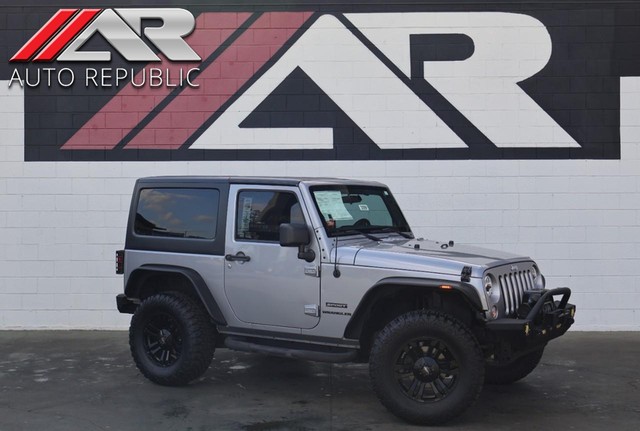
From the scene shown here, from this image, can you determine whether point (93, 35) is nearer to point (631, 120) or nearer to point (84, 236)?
point (84, 236)

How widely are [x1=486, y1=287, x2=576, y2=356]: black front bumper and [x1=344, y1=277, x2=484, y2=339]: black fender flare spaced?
236mm

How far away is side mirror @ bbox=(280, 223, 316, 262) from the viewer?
255 inches

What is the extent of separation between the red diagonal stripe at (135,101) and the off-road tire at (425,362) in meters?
5.78

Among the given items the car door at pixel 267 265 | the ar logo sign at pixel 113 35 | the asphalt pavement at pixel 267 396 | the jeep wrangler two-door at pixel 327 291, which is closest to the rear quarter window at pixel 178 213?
the jeep wrangler two-door at pixel 327 291

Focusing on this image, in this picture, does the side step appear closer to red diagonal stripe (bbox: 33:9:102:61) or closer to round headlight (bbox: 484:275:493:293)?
round headlight (bbox: 484:275:493:293)

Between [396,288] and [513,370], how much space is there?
1.79 metres

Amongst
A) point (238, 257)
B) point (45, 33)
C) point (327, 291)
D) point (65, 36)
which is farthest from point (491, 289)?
point (45, 33)

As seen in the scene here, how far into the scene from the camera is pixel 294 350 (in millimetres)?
6715

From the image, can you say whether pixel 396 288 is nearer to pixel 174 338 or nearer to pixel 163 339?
pixel 174 338

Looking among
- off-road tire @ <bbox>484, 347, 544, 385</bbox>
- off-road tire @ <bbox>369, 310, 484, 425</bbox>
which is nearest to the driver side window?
off-road tire @ <bbox>369, 310, 484, 425</bbox>

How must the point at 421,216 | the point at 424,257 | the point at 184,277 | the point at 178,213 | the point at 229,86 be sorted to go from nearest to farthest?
the point at 424,257
the point at 184,277
the point at 178,213
the point at 421,216
the point at 229,86

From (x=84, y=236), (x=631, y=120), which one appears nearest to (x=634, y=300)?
(x=631, y=120)

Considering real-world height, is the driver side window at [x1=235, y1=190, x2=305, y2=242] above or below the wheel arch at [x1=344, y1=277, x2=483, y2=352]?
above

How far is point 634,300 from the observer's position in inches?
404
